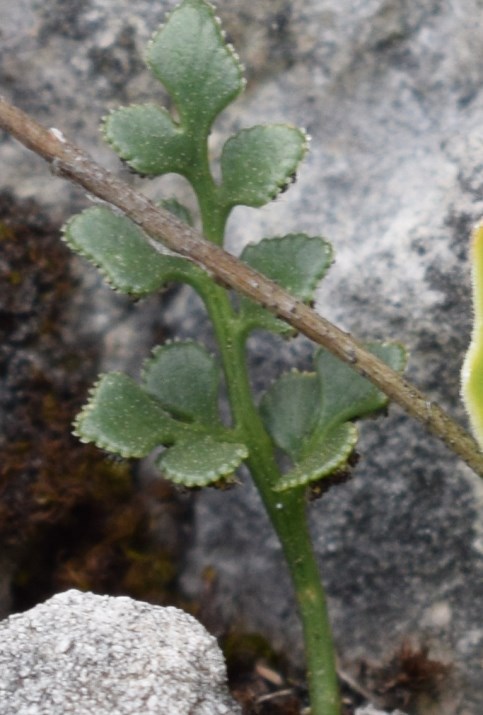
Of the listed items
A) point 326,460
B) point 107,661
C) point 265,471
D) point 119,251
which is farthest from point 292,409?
point 107,661

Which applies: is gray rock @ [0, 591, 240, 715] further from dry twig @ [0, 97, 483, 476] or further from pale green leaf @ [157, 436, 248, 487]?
dry twig @ [0, 97, 483, 476]

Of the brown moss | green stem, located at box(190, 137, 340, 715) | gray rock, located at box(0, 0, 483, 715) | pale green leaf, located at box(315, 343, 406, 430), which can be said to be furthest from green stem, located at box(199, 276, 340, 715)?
the brown moss

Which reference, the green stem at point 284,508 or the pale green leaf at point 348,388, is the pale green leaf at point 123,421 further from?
the pale green leaf at point 348,388

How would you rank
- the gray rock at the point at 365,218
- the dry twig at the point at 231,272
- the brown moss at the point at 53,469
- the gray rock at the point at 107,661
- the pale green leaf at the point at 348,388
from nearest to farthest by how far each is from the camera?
the gray rock at the point at 107,661 < the dry twig at the point at 231,272 < the pale green leaf at the point at 348,388 < the gray rock at the point at 365,218 < the brown moss at the point at 53,469

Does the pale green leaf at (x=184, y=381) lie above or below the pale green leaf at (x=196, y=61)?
below

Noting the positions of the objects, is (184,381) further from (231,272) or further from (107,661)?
(107,661)

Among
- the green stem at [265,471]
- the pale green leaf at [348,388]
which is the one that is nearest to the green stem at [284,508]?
the green stem at [265,471]

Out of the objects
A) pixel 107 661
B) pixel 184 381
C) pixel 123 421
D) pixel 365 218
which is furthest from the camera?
pixel 365 218
